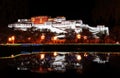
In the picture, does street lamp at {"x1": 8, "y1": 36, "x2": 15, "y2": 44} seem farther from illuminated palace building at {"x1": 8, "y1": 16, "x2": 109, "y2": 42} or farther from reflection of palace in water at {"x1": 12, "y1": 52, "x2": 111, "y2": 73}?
reflection of palace in water at {"x1": 12, "y1": 52, "x2": 111, "y2": 73}

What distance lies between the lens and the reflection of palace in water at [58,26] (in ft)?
25.7

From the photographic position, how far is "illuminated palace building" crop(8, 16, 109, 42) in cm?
782

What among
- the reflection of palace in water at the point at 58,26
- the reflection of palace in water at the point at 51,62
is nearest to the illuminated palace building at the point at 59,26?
the reflection of palace in water at the point at 58,26

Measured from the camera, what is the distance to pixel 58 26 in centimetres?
783

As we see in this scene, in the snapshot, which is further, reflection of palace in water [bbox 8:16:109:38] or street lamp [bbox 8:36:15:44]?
reflection of palace in water [bbox 8:16:109:38]

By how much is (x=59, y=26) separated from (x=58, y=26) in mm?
27

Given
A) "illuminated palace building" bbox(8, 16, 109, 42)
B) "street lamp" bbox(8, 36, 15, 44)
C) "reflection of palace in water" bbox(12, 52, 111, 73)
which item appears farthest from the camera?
"illuminated palace building" bbox(8, 16, 109, 42)

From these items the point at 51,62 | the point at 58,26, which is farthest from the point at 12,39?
the point at 51,62

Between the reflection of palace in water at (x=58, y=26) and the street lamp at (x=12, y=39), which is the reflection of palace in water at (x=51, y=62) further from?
the reflection of palace in water at (x=58, y=26)

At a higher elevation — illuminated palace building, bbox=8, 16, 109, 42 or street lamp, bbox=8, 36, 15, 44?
illuminated palace building, bbox=8, 16, 109, 42

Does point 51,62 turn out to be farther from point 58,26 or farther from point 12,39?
point 58,26

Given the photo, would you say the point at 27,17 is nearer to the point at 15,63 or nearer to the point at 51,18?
the point at 51,18

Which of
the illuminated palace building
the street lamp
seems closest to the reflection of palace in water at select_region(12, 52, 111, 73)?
the street lamp

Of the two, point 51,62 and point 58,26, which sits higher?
point 58,26
